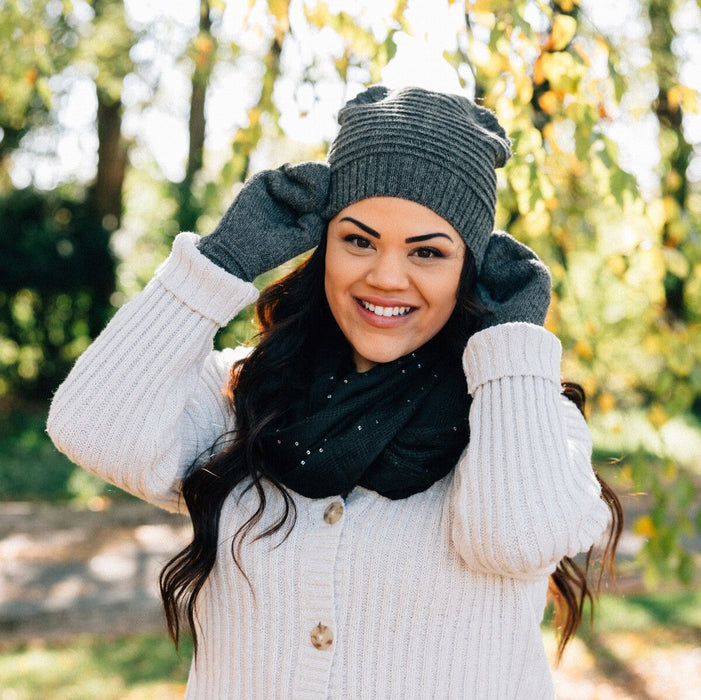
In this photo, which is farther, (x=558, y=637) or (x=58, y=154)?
(x=58, y=154)

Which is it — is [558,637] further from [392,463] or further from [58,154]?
[58,154]

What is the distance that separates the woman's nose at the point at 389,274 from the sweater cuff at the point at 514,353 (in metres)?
0.20

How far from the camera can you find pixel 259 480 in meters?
1.83

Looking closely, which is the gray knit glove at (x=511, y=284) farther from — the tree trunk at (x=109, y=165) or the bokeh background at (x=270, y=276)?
the tree trunk at (x=109, y=165)

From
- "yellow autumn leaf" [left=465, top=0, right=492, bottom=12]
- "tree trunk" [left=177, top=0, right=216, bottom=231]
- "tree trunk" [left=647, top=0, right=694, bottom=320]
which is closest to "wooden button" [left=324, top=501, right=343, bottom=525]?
"yellow autumn leaf" [left=465, top=0, right=492, bottom=12]

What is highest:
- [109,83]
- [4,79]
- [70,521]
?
[109,83]

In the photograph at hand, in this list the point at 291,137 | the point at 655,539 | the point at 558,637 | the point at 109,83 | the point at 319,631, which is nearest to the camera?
the point at 319,631

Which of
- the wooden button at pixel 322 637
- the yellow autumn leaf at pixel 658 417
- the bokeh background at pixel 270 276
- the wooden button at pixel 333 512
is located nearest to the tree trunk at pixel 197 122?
the bokeh background at pixel 270 276

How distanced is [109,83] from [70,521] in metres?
3.88

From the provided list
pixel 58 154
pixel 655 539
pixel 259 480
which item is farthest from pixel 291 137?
pixel 58 154

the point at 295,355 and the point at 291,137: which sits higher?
the point at 291,137

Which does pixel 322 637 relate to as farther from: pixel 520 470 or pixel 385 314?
pixel 385 314

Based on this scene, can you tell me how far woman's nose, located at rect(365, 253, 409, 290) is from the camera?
1.78 m

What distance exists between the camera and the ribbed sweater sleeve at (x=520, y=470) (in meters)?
1.60
